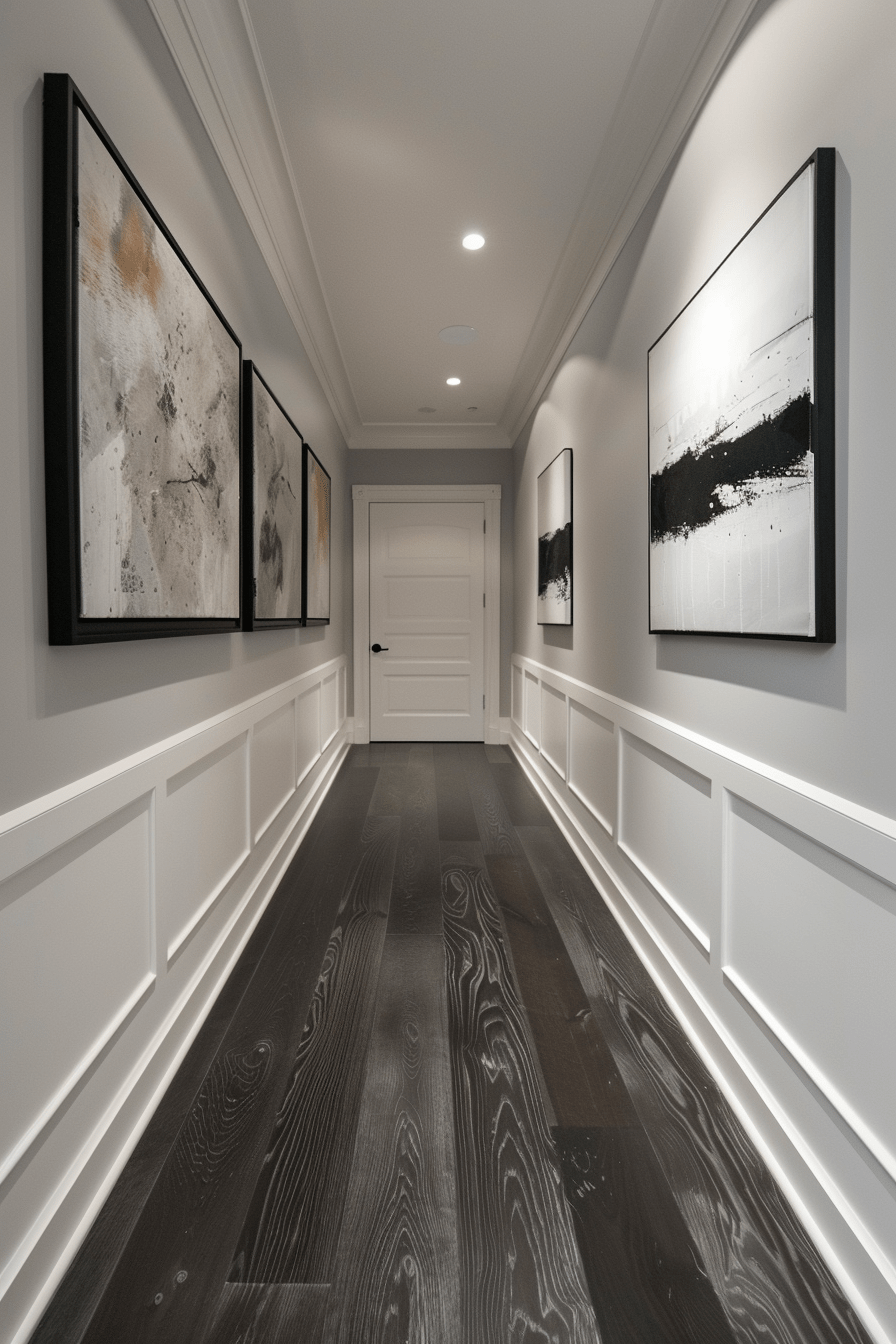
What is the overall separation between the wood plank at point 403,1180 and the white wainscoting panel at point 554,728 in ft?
5.34

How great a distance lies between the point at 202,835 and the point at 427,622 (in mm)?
4128

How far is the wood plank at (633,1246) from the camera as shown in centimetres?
110

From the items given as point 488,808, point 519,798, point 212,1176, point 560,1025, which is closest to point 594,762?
point 488,808

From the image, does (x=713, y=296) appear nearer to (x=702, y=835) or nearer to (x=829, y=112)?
(x=829, y=112)

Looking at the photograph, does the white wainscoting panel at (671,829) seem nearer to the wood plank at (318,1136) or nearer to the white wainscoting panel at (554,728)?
the wood plank at (318,1136)

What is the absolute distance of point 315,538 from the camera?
3975mm

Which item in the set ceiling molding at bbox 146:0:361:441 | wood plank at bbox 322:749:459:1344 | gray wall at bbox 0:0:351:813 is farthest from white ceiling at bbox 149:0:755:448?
wood plank at bbox 322:749:459:1344

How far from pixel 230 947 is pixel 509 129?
2634 mm

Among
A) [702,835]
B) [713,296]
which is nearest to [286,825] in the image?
[702,835]

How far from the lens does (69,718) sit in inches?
48.7

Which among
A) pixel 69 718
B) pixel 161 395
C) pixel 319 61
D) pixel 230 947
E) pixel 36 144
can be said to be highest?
pixel 319 61

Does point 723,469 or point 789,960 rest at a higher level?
point 723,469

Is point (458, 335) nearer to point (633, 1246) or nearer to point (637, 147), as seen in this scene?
point (637, 147)

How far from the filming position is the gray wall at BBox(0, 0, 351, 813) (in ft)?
3.48
